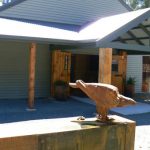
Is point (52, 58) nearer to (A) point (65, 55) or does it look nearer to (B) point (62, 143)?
(A) point (65, 55)

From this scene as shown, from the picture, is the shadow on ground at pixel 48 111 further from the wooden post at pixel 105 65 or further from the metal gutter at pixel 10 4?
the metal gutter at pixel 10 4

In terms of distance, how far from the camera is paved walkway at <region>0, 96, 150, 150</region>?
857 centimetres

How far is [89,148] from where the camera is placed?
412 centimetres

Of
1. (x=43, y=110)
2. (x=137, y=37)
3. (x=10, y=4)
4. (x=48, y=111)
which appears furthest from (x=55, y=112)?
(x=10, y=4)

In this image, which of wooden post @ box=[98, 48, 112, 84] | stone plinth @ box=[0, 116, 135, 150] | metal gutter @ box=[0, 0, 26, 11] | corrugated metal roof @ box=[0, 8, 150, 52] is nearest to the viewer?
stone plinth @ box=[0, 116, 135, 150]

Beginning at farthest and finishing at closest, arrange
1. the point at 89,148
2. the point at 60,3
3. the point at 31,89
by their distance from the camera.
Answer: the point at 60,3 < the point at 31,89 < the point at 89,148

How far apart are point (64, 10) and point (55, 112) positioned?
6632 millimetres

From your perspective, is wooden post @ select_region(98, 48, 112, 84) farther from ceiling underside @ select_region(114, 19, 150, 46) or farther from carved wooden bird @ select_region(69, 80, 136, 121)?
carved wooden bird @ select_region(69, 80, 136, 121)

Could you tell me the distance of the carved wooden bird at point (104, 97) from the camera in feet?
13.9

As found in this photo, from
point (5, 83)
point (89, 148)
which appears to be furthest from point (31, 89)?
point (89, 148)

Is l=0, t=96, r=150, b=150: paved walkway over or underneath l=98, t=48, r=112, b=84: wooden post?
underneath

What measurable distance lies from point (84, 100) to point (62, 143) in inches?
426

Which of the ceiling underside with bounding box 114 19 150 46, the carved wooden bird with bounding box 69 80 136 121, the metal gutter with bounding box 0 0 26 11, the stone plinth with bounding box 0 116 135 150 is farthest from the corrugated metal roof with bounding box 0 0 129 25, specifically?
the stone plinth with bounding box 0 116 135 150

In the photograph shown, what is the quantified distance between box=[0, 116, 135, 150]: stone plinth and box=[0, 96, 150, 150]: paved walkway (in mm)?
2935
